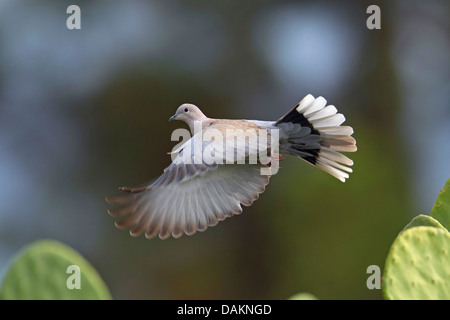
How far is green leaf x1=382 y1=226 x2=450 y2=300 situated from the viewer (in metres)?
1.04

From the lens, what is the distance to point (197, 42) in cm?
945

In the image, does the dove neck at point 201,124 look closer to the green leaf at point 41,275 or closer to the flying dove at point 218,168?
the flying dove at point 218,168

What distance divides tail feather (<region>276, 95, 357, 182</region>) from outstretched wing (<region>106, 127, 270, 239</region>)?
214 millimetres

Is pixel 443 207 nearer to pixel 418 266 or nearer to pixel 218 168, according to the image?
pixel 418 266

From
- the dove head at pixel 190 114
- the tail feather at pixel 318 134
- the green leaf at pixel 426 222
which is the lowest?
the green leaf at pixel 426 222

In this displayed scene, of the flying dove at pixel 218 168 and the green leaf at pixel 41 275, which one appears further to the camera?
the flying dove at pixel 218 168

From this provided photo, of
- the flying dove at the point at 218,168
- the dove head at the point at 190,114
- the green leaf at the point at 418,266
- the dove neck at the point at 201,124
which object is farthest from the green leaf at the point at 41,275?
the dove head at the point at 190,114

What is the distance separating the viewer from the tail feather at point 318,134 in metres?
2.73

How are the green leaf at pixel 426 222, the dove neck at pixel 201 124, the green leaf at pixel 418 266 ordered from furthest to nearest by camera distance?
the dove neck at pixel 201 124, the green leaf at pixel 426 222, the green leaf at pixel 418 266

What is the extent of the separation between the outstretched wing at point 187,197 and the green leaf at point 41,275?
1.12 metres

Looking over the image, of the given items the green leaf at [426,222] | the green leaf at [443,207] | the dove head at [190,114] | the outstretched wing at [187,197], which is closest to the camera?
the green leaf at [426,222]

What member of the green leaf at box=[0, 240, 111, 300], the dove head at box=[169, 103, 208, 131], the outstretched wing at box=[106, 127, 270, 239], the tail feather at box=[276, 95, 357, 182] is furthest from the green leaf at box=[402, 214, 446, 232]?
the dove head at box=[169, 103, 208, 131]

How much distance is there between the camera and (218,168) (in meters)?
2.68

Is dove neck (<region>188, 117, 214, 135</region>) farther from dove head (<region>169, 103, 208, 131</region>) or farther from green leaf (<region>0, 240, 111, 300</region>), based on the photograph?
green leaf (<region>0, 240, 111, 300</region>)
